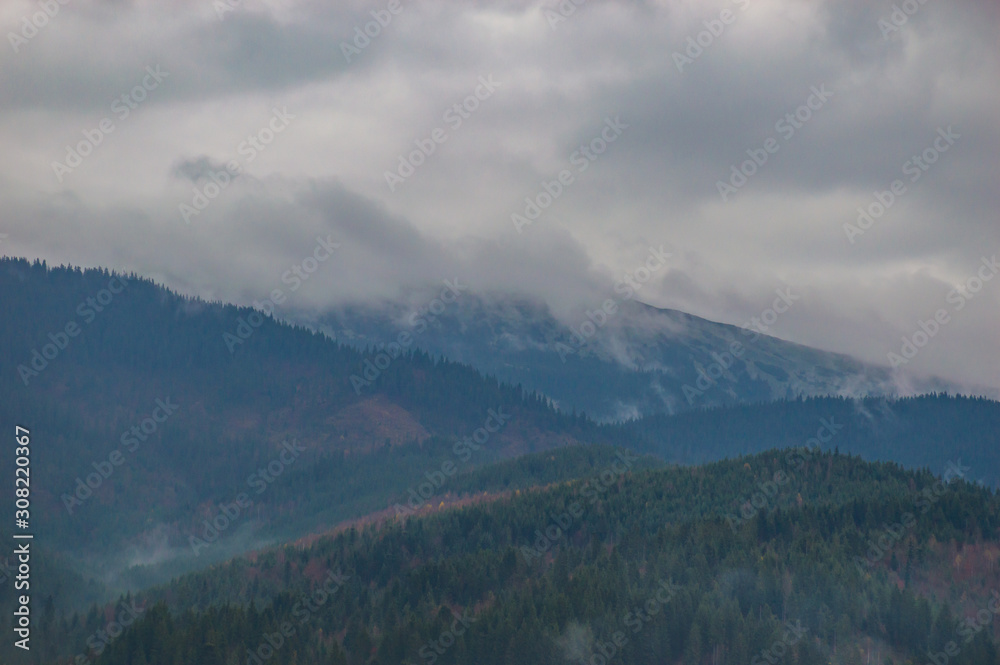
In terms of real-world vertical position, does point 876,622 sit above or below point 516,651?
above

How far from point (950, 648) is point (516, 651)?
70.2 metres

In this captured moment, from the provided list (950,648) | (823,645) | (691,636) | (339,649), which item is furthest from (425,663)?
(950,648)

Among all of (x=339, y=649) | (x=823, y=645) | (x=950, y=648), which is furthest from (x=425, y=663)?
(x=950, y=648)

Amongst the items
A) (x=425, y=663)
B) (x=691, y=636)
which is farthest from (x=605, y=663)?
(x=425, y=663)

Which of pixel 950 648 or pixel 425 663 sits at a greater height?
pixel 950 648

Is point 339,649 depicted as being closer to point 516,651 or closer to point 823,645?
point 516,651

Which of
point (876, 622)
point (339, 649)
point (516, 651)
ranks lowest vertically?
point (339, 649)

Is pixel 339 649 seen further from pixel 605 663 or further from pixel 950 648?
pixel 950 648

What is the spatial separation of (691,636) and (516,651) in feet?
93.2

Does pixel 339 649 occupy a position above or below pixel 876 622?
below

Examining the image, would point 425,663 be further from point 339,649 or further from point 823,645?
point 823,645

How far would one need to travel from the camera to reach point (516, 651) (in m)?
192

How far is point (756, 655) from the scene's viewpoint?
7397 inches

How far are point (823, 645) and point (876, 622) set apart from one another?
11661 mm
